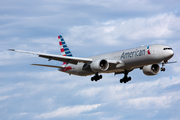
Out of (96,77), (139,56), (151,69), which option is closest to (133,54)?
(139,56)

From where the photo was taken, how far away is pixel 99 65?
45.8m

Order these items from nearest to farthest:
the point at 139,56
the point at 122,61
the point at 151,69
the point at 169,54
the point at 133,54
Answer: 1. the point at 169,54
2. the point at 139,56
3. the point at 133,54
4. the point at 122,61
5. the point at 151,69

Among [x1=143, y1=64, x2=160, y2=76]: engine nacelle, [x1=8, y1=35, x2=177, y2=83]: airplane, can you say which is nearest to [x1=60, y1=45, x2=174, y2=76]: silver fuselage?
[x1=8, y1=35, x2=177, y2=83]: airplane

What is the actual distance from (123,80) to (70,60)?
407 inches

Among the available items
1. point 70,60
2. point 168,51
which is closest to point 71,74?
point 70,60

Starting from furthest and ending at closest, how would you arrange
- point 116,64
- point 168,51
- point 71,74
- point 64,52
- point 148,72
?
point 64,52 < point 71,74 < point 148,72 < point 116,64 < point 168,51

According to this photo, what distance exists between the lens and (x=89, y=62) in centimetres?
4841

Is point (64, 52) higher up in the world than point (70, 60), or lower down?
higher up

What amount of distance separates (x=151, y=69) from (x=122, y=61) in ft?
21.7

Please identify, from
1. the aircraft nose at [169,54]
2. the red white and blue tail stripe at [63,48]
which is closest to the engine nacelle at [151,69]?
the aircraft nose at [169,54]

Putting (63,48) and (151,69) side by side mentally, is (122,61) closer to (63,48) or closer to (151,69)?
(151,69)

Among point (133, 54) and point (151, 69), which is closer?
point (133, 54)

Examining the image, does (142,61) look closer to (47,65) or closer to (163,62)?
(163,62)

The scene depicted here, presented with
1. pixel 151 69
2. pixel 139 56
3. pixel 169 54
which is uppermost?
pixel 151 69
